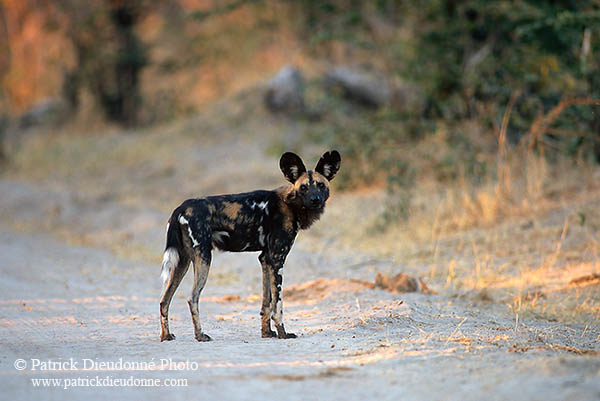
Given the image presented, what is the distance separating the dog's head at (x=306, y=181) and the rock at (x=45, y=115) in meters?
22.9

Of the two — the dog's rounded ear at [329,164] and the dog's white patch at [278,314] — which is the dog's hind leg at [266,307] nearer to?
the dog's white patch at [278,314]

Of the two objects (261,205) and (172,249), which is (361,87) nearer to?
(261,205)

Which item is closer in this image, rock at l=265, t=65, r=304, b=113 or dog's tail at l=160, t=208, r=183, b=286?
dog's tail at l=160, t=208, r=183, b=286

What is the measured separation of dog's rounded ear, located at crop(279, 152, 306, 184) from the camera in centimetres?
575

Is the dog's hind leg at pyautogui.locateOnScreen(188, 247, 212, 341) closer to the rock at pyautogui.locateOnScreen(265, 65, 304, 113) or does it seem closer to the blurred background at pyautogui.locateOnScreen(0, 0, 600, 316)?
the blurred background at pyautogui.locateOnScreen(0, 0, 600, 316)

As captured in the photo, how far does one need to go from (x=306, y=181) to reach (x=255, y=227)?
1.82 feet

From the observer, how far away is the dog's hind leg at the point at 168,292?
5531 mm

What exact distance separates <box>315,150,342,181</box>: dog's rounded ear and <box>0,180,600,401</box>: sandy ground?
128 cm

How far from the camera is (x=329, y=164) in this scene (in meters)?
5.96

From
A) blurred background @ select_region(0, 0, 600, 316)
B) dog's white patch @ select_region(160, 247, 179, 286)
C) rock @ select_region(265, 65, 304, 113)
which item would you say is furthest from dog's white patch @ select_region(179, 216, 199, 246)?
rock @ select_region(265, 65, 304, 113)

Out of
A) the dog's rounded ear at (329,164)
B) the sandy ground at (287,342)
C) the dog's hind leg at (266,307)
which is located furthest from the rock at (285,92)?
the dog's hind leg at (266,307)

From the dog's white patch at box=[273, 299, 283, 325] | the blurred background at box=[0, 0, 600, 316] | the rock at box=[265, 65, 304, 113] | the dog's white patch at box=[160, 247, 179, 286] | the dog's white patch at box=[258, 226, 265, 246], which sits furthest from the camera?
the rock at box=[265, 65, 304, 113]

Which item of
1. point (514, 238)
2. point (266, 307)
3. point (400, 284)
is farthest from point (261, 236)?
point (514, 238)

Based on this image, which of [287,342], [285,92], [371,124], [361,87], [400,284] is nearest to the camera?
[287,342]
